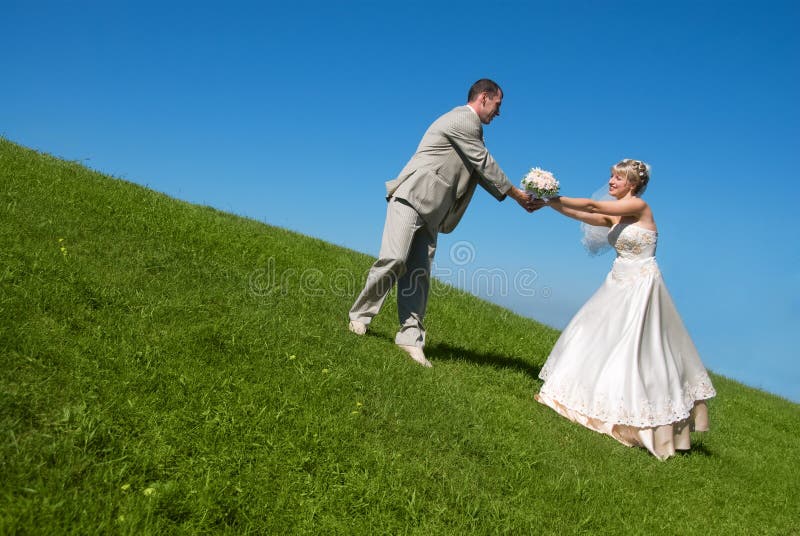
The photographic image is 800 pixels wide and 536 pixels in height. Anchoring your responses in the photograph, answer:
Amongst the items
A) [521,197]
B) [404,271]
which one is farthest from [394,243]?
[521,197]

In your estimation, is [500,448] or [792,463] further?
[792,463]

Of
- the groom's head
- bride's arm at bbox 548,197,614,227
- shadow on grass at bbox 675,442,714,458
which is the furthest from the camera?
bride's arm at bbox 548,197,614,227

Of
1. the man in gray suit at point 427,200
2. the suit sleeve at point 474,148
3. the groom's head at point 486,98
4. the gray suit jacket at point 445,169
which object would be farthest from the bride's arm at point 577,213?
the groom's head at point 486,98

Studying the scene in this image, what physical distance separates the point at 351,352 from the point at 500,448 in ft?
7.09

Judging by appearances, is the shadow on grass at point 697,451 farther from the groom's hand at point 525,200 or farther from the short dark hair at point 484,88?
the short dark hair at point 484,88

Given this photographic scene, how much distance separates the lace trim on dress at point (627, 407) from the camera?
25.3ft

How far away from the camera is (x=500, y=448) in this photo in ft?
20.9

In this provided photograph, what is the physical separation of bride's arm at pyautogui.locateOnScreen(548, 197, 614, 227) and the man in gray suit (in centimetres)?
28

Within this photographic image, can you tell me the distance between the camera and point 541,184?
27.7ft

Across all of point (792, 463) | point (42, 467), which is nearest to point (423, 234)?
point (42, 467)

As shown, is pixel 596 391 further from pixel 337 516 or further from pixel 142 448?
pixel 142 448

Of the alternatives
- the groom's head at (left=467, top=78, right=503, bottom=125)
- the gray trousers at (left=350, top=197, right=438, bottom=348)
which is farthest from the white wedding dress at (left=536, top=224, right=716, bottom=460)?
the groom's head at (left=467, top=78, right=503, bottom=125)

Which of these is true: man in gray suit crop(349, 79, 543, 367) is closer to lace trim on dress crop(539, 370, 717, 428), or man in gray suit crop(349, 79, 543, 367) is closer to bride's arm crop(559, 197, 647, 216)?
bride's arm crop(559, 197, 647, 216)

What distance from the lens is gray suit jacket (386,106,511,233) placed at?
319 inches
